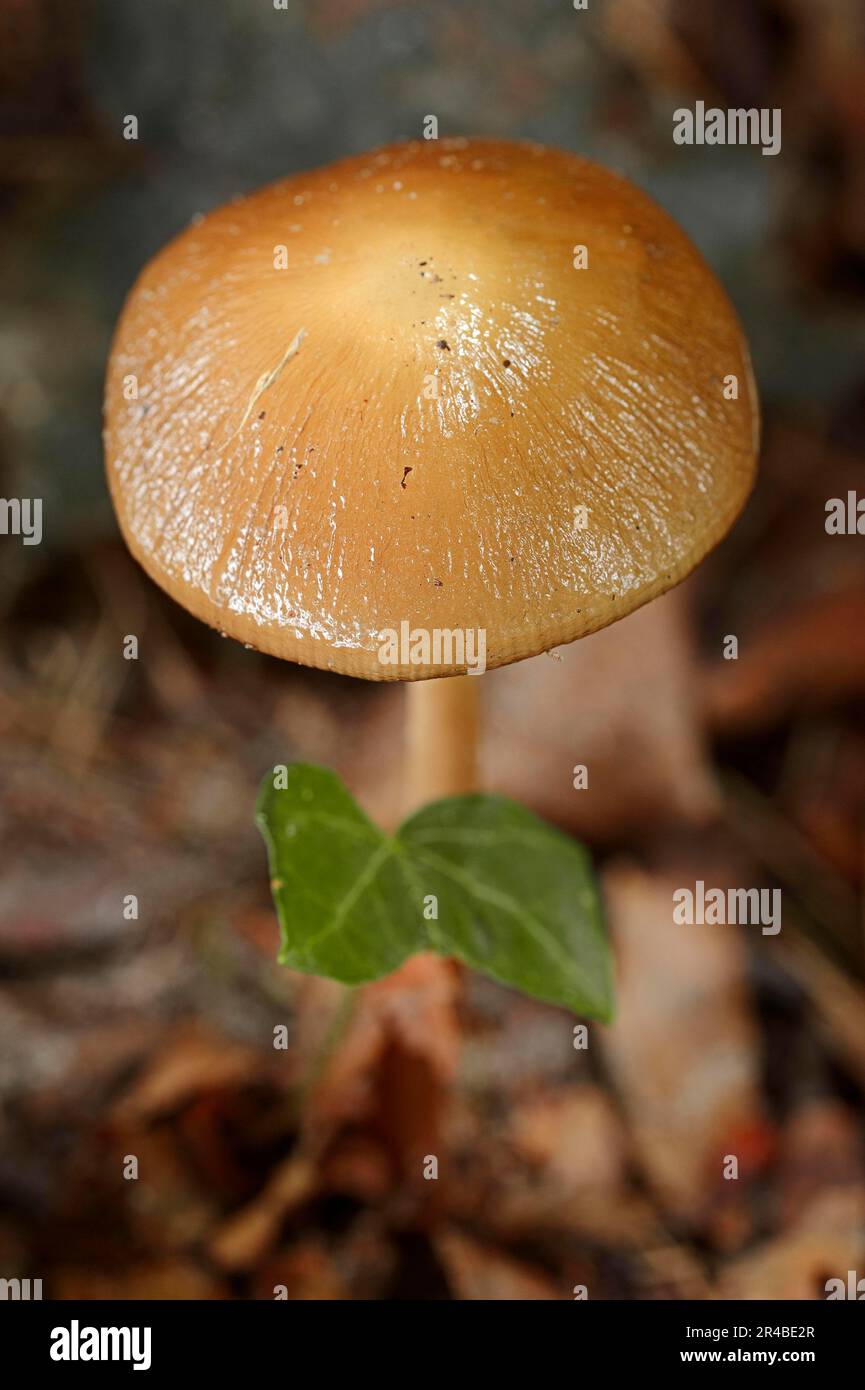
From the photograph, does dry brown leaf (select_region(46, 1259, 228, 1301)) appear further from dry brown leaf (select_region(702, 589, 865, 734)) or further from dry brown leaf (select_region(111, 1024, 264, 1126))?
dry brown leaf (select_region(702, 589, 865, 734))

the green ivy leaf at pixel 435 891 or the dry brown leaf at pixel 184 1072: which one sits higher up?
the green ivy leaf at pixel 435 891

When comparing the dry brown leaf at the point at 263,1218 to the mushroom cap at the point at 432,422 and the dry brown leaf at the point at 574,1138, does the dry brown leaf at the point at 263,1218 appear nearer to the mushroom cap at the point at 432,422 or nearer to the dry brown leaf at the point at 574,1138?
the dry brown leaf at the point at 574,1138

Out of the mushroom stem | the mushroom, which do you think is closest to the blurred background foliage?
the mushroom stem

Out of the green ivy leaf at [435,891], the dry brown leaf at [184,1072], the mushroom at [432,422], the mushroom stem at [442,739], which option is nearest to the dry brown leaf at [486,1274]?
the dry brown leaf at [184,1072]

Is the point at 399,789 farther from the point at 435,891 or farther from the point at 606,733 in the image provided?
the point at 435,891
